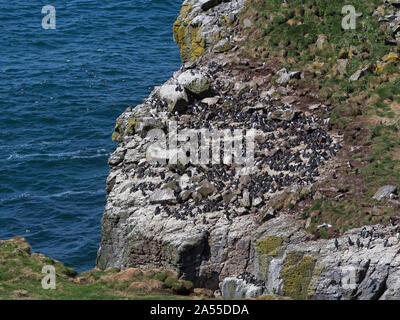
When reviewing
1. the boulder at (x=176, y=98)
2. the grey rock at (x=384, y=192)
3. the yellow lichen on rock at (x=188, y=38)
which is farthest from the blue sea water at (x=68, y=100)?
the grey rock at (x=384, y=192)

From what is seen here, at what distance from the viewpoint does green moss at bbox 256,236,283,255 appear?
49281mm

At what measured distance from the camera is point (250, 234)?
50688mm

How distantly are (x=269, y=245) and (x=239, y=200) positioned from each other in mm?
4544

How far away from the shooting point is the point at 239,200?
52781mm

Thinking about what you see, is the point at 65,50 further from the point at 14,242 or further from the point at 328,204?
the point at 328,204

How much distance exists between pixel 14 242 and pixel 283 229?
18.6 meters

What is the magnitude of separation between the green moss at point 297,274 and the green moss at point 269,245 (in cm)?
111

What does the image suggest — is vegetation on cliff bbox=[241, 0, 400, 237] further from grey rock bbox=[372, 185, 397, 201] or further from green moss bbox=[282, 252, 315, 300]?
green moss bbox=[282, 252, 315, 300]

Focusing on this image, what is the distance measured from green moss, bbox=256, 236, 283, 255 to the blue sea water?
82.5 ft

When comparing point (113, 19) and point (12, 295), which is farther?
point (113, 19)

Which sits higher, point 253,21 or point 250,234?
point 253,21

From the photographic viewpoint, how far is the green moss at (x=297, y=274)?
47750 mm

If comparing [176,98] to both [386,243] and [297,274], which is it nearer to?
[297,274]

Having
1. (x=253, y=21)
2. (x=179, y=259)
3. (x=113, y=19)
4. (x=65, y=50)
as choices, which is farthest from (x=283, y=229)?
(x=113, y=19)
